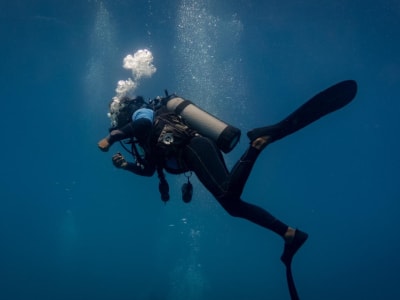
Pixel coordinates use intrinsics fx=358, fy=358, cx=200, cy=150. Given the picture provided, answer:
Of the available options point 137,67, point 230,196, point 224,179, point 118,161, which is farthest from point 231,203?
point 137,67

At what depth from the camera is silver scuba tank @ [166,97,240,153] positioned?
14.8ft

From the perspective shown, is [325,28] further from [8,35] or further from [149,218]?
[149,218]

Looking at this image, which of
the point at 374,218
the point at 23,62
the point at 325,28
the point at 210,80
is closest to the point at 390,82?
the point at 325,28

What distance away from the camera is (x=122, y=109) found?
203 inches

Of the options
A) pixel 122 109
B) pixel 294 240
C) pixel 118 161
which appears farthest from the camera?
pixel 122 109

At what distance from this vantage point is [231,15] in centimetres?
2108

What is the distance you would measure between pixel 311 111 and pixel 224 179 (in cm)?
126

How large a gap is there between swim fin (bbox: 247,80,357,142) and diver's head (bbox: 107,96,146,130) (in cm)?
190

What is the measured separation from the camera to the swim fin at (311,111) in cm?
405

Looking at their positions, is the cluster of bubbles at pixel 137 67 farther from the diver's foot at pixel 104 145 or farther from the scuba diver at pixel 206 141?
the diver's foot at pixel 104 145

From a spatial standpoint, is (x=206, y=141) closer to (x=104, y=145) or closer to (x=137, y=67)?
(x=104, y=145)

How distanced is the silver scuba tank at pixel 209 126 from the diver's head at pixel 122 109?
60cm

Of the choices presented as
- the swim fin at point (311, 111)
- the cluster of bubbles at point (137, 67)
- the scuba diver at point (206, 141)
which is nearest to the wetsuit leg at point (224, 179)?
the scuba diver at point (206, 141)

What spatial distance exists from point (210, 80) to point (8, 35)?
41.9 ft
